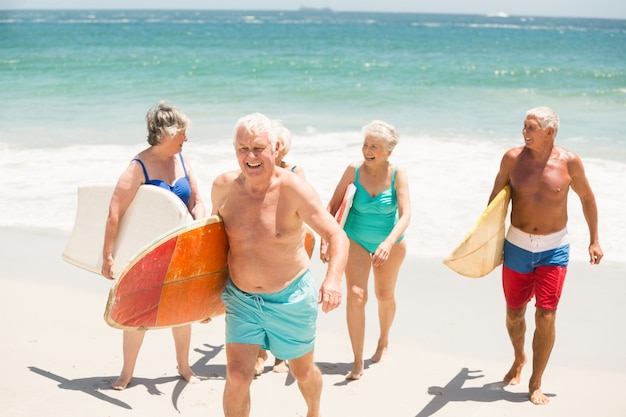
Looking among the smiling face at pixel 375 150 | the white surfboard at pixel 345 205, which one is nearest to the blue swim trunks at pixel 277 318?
the white surfboard at pixel 345 205

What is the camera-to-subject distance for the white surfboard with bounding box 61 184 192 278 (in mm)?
4297

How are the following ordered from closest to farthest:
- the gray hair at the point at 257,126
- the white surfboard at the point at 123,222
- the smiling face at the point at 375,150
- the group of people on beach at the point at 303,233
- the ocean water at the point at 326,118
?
the gray hair at the point at 257,126 → the group of people on beach at the point at 303,233 → the white surfboard at the point at 123,222 → the smiling face at the point at 375,150 → the ocean water at the point at 326,118

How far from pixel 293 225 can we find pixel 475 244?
62.5 inches

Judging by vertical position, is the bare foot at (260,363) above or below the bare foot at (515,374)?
below

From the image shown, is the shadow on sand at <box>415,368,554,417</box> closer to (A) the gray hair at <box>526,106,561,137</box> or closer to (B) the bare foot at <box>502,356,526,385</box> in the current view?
(B) the bare foot at <box>502,356,526,385</box>

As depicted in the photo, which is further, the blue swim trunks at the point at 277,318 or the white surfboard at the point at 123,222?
the white surfboard at the point at 123,222

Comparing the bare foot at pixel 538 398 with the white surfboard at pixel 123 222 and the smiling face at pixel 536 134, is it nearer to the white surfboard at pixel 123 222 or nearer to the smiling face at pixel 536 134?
the smiling face at pixel 536 134

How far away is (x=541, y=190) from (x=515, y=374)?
1145mm

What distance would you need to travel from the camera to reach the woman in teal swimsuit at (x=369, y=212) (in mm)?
4832

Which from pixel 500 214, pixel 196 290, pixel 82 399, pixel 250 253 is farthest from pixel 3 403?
pixel 500 214

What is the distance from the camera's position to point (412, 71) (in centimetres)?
2994

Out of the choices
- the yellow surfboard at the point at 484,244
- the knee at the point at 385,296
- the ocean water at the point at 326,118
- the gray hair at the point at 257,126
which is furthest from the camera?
the ocean water at the point at 326,118

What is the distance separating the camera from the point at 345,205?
4910 millimetres

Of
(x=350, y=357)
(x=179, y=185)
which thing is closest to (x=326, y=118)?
(x=350, y=357)
